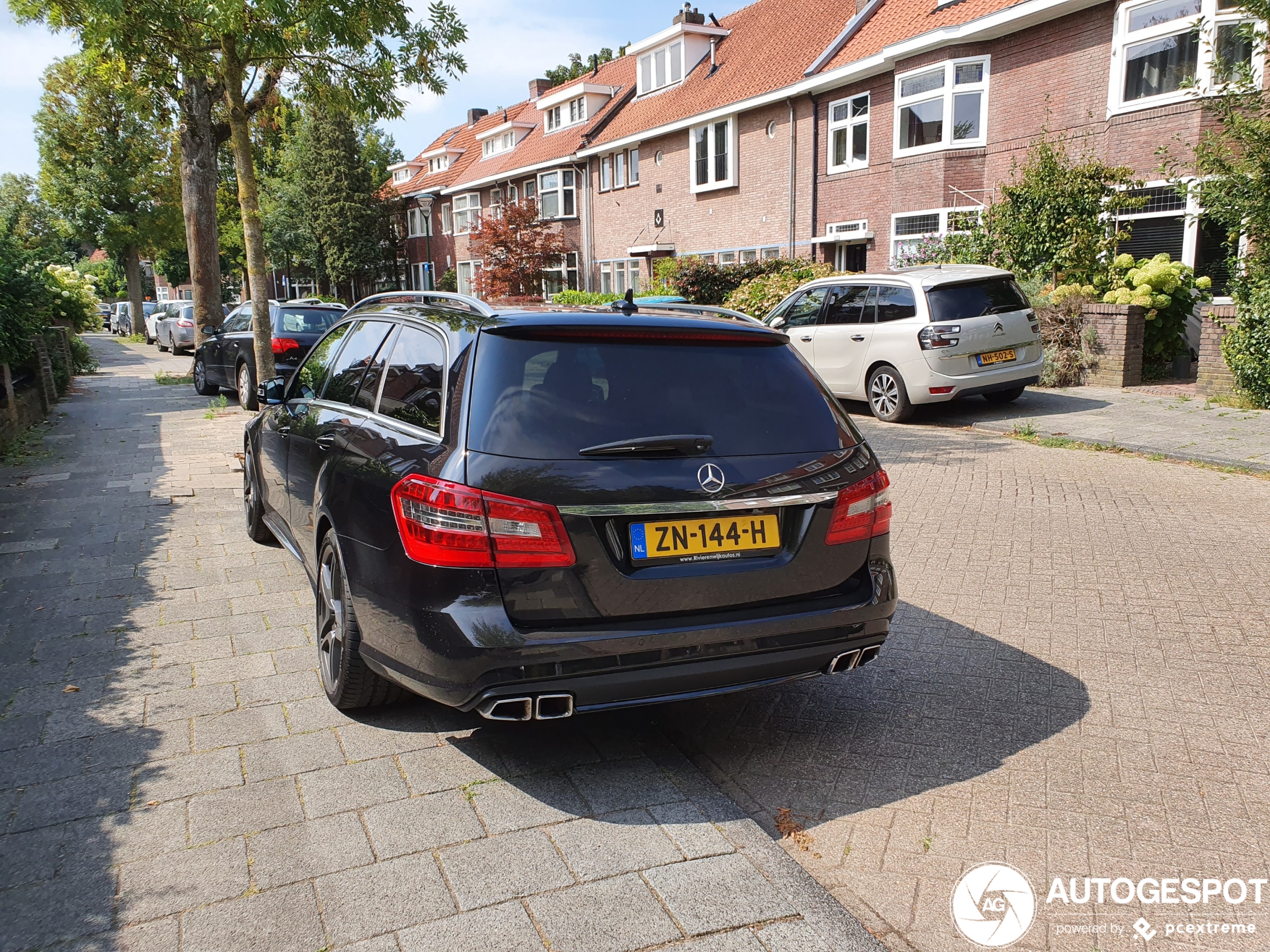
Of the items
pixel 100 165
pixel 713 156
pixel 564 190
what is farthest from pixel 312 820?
pixel 100 165

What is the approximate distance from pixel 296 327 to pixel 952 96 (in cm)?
1407

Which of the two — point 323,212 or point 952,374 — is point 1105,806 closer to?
point 952,374

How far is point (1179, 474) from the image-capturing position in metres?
8.54

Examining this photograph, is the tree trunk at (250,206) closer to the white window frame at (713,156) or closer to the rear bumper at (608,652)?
the rear bumper at (608,652)

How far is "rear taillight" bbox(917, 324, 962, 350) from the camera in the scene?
1110 cm

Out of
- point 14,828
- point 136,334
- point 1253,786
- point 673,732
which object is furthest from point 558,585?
point 136,334

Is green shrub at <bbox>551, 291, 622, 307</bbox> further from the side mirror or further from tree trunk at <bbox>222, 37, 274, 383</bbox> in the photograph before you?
the side mirror

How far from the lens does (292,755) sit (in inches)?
141

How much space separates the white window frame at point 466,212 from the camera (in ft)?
147

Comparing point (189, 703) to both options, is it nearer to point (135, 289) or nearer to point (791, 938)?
point (791, 938)

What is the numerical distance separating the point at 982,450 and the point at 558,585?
25.7ft

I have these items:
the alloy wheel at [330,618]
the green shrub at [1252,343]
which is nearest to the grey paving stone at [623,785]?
the alloy wheel at [330,618]

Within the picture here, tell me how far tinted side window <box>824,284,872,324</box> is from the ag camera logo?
31.9 ft

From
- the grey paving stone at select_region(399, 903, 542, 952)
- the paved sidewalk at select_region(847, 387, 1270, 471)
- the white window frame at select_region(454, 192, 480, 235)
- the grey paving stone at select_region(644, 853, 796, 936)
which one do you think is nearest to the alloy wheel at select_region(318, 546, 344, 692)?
the grey paving stone at select_region(399, 903, 542, 952)
